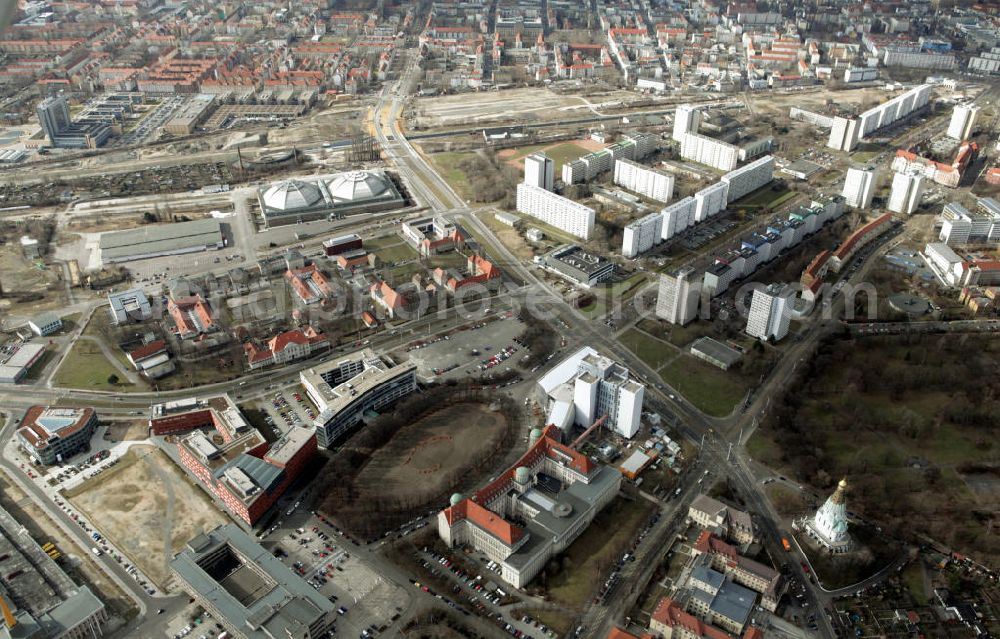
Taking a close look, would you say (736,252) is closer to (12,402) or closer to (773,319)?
(773,319)

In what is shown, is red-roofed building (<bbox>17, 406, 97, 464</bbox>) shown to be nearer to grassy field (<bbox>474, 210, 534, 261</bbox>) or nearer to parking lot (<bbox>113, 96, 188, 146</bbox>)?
grassy field (<bbox>474, 210, 534, 261</bbox>)

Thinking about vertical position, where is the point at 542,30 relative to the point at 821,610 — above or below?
above

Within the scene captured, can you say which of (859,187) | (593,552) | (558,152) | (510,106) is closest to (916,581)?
(593,552)

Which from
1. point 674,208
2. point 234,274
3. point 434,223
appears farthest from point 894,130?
point 234,274

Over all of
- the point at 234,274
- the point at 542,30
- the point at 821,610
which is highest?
the point at 542,30

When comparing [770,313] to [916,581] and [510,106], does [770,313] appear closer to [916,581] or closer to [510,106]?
[916,581]

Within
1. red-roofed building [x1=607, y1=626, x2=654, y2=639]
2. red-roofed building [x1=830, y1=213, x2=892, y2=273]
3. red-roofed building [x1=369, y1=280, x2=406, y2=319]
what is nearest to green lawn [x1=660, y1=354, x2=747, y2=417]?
red-roofed building [x1=607, y1=626, x2=654, y2=639]

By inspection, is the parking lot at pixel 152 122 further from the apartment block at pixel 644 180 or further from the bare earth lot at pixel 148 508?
the bare earth lot at pixel 148 508

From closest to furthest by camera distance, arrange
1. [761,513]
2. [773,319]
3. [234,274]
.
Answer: [761,513], [773,319], [234,274]
